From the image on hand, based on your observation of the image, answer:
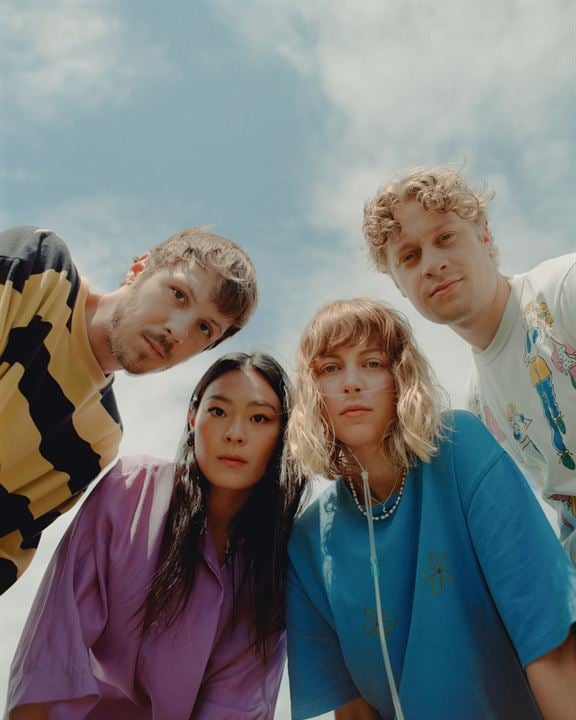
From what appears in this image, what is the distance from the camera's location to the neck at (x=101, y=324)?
11.5 ft

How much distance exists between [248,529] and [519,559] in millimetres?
1390

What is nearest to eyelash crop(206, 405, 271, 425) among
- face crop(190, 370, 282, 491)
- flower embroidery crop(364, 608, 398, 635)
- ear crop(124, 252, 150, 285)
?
face crop(190, 370, 282, 491)

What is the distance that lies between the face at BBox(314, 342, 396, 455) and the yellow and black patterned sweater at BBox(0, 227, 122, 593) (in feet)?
4.85

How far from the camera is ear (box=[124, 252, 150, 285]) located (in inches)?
151

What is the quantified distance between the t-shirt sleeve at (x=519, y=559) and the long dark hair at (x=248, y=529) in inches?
39.1

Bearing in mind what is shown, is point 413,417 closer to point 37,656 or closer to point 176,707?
point 176,707

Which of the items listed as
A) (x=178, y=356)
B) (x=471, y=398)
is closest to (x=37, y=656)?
(x=178, y=356)

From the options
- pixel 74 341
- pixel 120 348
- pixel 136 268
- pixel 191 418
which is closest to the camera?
pixel 191 418

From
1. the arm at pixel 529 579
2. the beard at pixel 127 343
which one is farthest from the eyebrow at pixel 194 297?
the arm at pixel 529 579

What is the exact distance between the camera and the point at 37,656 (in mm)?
2365

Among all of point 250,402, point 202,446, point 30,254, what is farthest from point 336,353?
point 30,254

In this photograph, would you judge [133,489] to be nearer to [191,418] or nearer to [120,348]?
[191,418]

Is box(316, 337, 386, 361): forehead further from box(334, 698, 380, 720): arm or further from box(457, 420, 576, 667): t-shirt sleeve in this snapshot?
box(334, 698, 380, 720): arm

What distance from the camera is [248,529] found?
3033 millimetres
